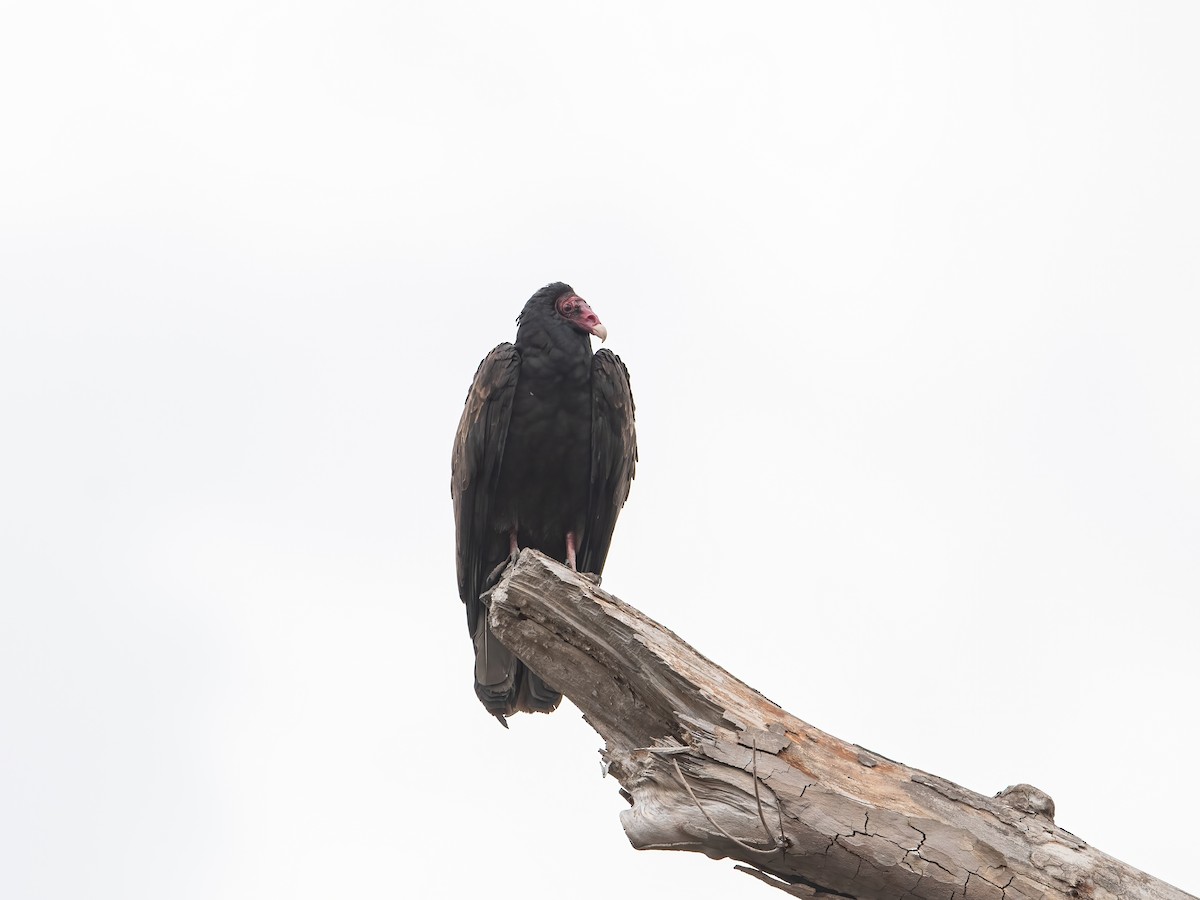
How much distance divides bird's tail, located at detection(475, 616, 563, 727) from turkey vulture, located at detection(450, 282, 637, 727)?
0.18 metres

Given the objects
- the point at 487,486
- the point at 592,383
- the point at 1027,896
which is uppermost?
the point at 592,383

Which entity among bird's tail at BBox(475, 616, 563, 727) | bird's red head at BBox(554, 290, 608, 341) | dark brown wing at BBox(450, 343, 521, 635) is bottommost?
bird's tail at BBox(475, 616, 563, 727)

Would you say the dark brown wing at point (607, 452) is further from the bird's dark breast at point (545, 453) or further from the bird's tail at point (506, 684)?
the bird's tail at point (506, 684)

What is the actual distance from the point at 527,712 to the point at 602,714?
69.8 inches

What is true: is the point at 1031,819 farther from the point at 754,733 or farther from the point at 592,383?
the point at 592,383

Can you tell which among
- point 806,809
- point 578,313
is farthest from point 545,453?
point 806,809

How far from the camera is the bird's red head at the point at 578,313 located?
6.08 m

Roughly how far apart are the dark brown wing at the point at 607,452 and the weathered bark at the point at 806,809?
2216mm

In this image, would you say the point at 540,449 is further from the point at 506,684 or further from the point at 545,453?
the point at 506,684

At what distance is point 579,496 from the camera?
19.6 feet

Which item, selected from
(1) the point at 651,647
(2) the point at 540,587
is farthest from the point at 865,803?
(2) the point at 540,587

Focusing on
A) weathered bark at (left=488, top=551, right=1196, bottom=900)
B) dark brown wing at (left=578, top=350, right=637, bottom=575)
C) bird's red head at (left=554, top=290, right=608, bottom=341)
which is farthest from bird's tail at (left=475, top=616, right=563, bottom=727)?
weathered bark at (left=488, top=551, right=1196, bottom=900)

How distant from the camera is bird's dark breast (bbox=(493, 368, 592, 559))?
584 cm

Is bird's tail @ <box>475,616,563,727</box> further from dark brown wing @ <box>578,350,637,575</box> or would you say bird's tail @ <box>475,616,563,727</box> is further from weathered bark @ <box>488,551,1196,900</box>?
weathered bark @ <box>488,551,1196,900</box>
